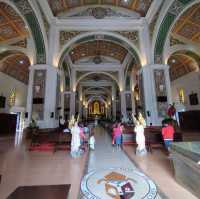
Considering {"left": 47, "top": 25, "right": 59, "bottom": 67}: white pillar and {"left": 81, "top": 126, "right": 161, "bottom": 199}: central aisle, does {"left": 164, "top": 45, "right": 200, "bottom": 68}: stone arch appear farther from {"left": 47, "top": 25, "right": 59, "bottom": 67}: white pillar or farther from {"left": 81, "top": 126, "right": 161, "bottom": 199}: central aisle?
{"left": 81, "top": 126, "right": 161, "bottom": 199}: central aisle

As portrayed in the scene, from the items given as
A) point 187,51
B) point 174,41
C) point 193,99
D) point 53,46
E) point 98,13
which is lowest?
point 193,99

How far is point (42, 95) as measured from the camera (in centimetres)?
897

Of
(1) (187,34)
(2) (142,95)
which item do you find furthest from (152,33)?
(2) (142,95)

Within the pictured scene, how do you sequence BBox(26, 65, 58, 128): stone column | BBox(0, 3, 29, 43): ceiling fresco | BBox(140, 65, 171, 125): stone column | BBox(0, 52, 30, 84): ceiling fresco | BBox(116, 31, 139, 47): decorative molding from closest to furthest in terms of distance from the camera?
BBox(0, 3, 29, 43): ceiling fresco, BBox(26, 65, 58, 128): stone column, BBox(140, 65, 171, 125): stone column, BBox(116, 31, 139, 47): decorative molding, BBox(0, 52, 30, 84): ceiling fresco

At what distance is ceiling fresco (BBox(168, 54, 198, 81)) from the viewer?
497 inches

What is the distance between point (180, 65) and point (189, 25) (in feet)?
17.6

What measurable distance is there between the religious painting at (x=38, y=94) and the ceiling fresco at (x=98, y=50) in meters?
5.81

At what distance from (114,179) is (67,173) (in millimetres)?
1176

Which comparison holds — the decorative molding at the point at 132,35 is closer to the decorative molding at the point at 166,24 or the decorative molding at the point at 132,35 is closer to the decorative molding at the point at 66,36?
the decorative molding at the point at 166,24

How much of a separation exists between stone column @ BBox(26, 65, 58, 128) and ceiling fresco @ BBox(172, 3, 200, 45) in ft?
29.6

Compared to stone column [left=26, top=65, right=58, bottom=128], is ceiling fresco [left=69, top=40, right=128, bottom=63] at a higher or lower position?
higher

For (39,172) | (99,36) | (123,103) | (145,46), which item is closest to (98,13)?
(99,36)

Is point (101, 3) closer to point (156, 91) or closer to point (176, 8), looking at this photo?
point (176, 8)

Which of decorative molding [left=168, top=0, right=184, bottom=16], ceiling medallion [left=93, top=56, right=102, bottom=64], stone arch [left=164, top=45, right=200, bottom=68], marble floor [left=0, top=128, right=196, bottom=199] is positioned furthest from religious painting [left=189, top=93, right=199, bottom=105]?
marble floor [left=0, top=128, right=196, bottom=199]
